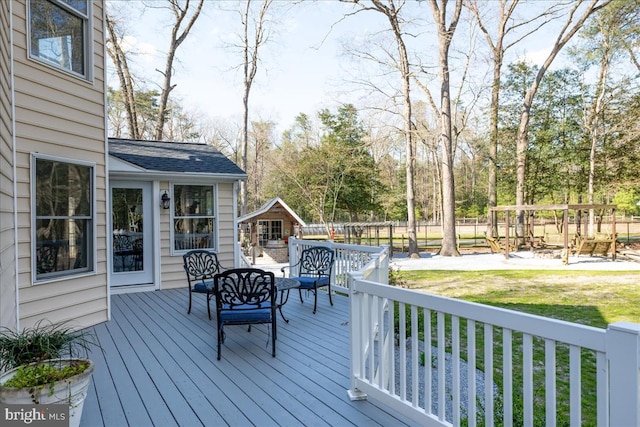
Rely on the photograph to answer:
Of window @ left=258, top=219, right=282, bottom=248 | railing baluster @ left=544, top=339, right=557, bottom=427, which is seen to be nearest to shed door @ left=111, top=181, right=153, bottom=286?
railing baluster @ left=544, top=339, right=557, bottom=427

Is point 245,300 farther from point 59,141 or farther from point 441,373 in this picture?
point 59,141

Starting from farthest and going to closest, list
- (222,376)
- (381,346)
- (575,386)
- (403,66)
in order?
(403,66) < (222,376) < (381,346) < (575,386)

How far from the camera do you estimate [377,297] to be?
107 inches

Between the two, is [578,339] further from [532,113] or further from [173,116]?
[173,116]

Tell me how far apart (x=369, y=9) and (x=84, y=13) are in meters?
13.7

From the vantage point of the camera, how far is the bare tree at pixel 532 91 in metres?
17.1

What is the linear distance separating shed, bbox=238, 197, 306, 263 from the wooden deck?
36.6ft

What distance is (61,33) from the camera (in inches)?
183

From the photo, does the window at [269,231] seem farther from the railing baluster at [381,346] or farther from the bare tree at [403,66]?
the railing baluster at [381,346]

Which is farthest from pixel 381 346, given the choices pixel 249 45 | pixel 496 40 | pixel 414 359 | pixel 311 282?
pixel 496 40

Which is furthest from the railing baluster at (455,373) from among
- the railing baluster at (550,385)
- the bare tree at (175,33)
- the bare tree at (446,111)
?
the bare tree at (175,33)

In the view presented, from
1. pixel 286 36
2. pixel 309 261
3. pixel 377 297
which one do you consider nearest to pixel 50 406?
pixel 377 297

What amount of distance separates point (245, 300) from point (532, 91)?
1862 centimetres

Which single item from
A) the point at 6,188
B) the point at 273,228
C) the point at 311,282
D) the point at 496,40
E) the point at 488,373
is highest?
the point at 496,40
